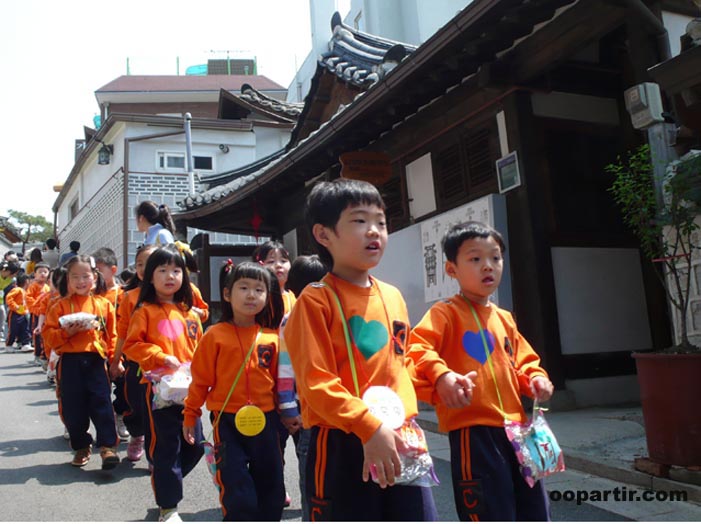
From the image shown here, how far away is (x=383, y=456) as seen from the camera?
1948mm

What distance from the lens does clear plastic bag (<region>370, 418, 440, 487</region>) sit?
212cm

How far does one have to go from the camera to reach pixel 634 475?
4234 millimetres

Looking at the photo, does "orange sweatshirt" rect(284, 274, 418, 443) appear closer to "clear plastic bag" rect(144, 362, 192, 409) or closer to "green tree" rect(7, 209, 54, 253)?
"clear plastic bag" rect(144, 362, 192, 409)

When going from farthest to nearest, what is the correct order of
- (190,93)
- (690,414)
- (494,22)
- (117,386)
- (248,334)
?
(190,93)
(117,386)
(494,22)
(690,414)
(248,334)

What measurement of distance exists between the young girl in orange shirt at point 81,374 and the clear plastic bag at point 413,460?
3.90m

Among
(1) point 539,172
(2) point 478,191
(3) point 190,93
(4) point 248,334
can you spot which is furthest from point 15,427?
(3) point 190,93

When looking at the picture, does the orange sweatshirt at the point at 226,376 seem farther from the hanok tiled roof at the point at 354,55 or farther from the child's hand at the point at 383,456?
the hanok tiled roof at the point at 354,55

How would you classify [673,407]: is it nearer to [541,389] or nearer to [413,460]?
[541,389]

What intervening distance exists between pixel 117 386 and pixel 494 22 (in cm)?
520

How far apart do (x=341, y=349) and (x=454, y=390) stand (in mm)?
461

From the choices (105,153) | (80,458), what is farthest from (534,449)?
(105,153)

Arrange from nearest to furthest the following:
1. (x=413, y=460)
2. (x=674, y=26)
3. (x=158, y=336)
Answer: (x=413, y=460), (x=158, y=336), (x=674, y=26)

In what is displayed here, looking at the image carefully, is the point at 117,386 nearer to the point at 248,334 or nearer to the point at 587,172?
the point at 248,334

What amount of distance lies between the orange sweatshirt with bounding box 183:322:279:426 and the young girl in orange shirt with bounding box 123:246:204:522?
497mm
